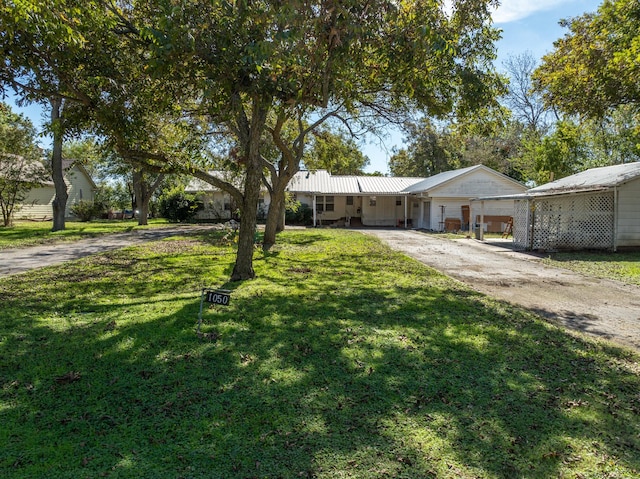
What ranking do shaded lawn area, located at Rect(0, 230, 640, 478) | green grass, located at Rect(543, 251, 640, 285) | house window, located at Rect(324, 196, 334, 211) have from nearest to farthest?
shaded lawn area, located at Rect(0, 230, 640, 478) → green grass, located at Rect(543, 251, 640, 285) → house window, located at Rect(324, 196, 334, 211)

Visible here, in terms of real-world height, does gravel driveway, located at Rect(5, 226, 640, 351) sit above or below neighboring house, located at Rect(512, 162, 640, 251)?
below

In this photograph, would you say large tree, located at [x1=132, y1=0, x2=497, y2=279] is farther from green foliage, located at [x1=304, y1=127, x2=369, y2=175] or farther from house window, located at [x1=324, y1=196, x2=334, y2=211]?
house window, located at [x1=324, y1=196, x2=334, y2=211]

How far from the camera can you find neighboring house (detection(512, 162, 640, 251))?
51.3 feet

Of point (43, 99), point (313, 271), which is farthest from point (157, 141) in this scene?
point (313, 271)

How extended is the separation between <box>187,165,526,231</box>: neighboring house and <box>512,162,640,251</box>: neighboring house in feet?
31.4

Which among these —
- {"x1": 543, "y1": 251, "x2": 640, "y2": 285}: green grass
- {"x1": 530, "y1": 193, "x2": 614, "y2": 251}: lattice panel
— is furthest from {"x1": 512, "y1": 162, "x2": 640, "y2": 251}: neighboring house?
{"x1": 543, "y1": 251, "x2": 640, "y2": 285}: green grass

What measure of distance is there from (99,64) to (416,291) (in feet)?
23.5

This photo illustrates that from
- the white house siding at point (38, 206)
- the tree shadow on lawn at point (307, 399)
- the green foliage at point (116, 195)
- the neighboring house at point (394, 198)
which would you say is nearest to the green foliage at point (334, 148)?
the neighboring house at point (394, 198)

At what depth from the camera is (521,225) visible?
18.4m

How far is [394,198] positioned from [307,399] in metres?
32.6

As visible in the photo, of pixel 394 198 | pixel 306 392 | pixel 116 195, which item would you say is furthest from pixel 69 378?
pixel 116 195

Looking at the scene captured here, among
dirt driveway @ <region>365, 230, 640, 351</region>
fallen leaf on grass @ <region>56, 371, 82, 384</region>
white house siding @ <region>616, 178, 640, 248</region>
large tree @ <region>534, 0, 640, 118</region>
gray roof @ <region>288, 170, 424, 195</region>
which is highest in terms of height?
large tree @ <region>534, 0, 640, 118</region>

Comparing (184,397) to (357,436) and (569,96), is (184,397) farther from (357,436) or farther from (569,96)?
(569,96)

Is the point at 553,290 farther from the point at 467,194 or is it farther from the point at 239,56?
the point at 467,194
